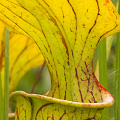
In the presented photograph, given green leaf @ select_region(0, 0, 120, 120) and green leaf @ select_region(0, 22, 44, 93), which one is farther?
green leaf @ select_region(0, 22, 44, 93)

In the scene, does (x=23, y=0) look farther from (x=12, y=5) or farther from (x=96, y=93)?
(x=96, y=93)

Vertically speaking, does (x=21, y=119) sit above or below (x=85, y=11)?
below

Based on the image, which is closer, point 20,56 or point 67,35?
point 67,35

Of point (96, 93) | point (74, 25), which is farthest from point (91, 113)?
point (74, 25)

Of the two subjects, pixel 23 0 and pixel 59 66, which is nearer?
pixel 23 0

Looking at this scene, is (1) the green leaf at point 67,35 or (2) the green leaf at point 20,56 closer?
(1) the green leaf at point 67,35

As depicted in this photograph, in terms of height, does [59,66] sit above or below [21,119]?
above

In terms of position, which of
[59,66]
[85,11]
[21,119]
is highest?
[85,11]

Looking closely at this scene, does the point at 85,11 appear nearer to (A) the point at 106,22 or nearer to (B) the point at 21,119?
(A) the point at 106,22

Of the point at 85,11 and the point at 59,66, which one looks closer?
the point at 85,11
